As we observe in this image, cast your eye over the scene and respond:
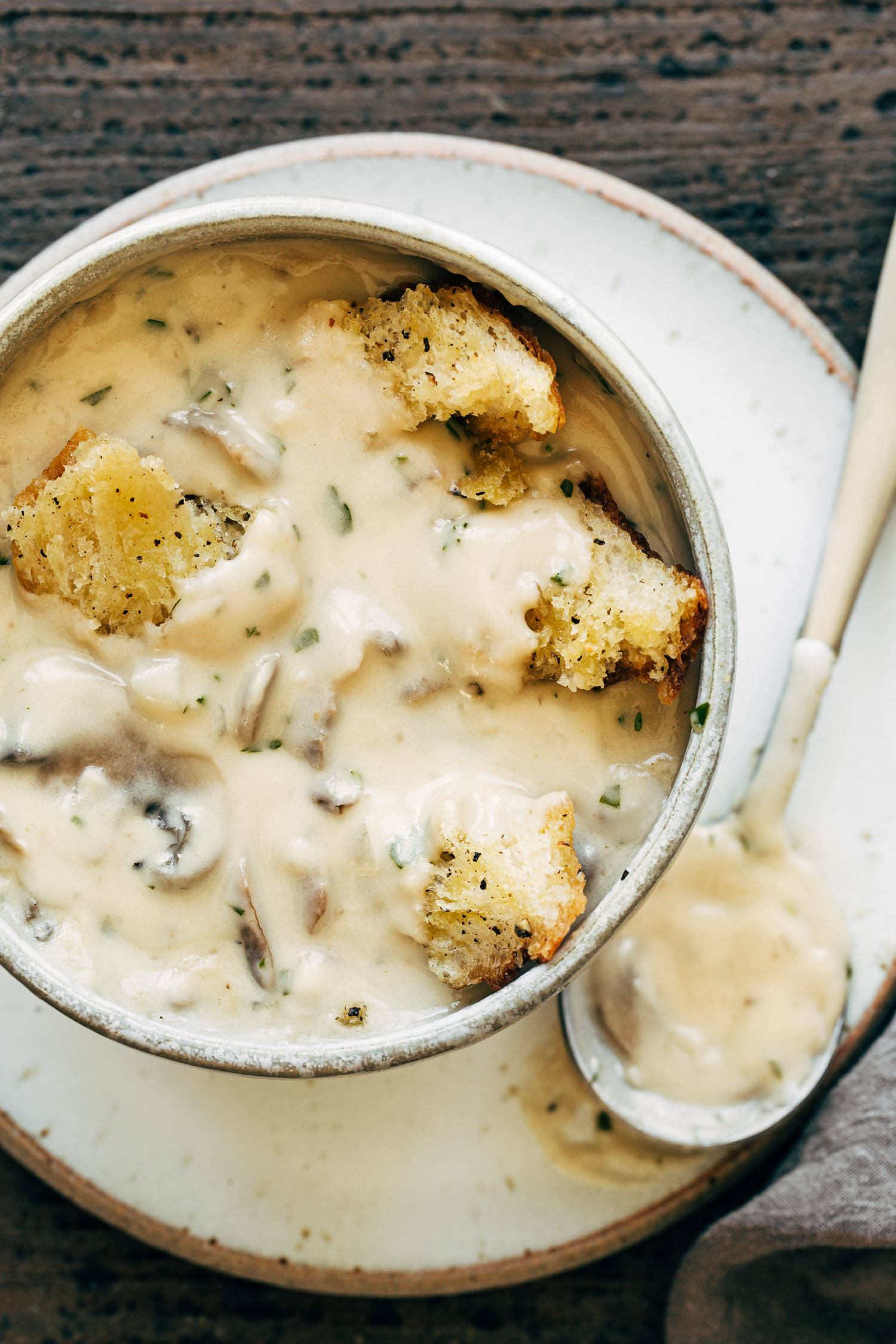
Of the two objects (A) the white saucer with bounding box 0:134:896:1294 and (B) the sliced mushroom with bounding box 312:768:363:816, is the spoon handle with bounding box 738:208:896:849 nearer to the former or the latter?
(A) the white saucer with bounding box 0:134:896:1294

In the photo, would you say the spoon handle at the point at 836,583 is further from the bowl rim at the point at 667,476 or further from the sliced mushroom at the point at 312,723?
the sliced mushroom at the point at 312,723

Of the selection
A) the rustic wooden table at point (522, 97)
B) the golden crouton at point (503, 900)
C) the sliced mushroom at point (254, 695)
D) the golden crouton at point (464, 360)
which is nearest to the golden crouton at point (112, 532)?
the sliced mushroom at point (254, 695)

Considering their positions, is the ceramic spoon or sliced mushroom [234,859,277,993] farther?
the ceramic spoon

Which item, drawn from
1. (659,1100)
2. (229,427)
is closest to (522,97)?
(229,427)

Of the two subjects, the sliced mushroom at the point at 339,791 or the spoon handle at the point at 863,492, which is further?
the spoon handle at the point at 863,492

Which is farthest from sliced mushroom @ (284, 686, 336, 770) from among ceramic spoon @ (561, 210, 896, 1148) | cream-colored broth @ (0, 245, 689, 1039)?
ceramic spoon @ (561, 210, 896, 1148)

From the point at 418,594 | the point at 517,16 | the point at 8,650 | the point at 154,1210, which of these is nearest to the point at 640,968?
the point at 418,594
